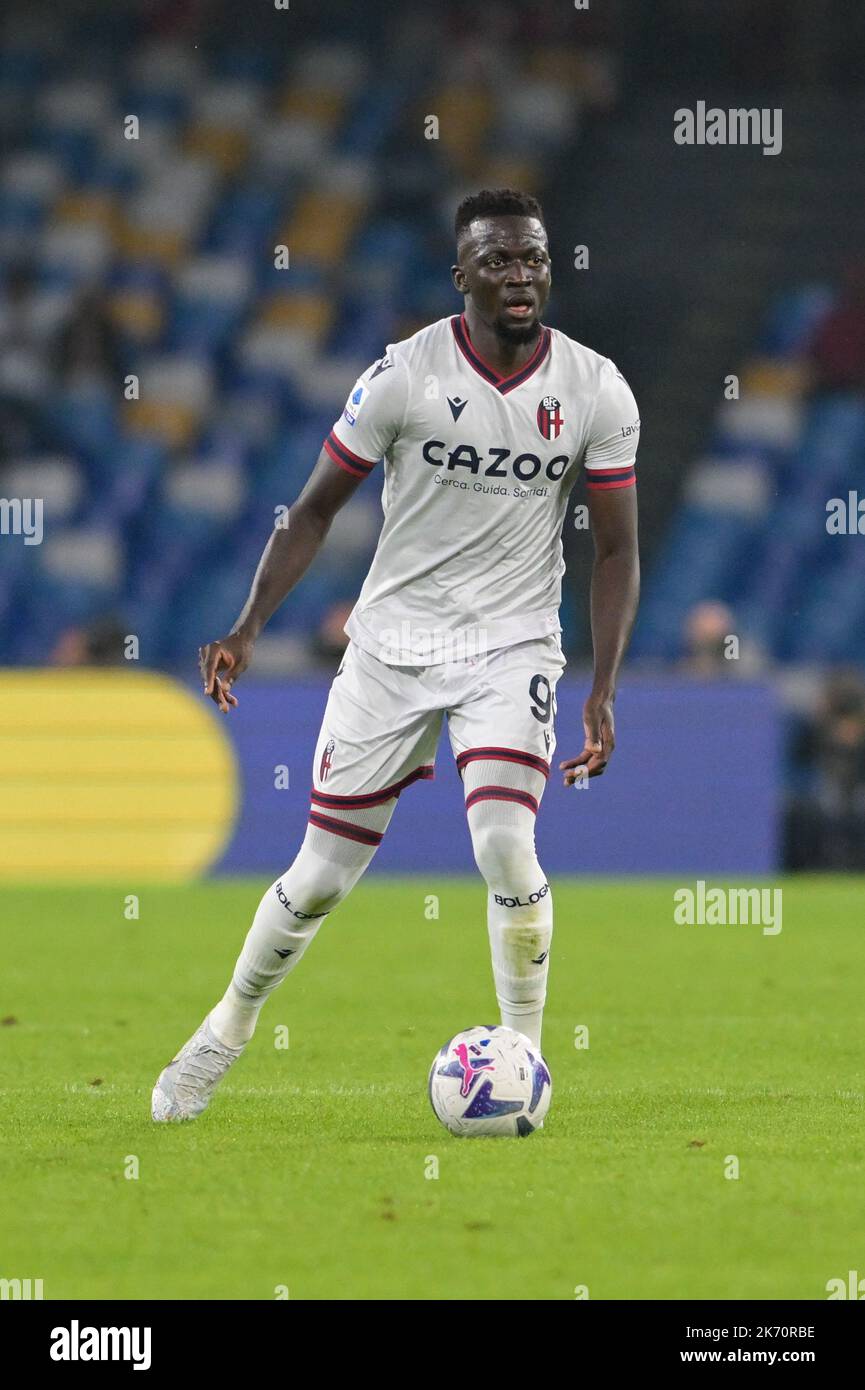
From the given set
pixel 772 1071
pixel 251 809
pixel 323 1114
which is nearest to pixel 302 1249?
pixel 323 1114

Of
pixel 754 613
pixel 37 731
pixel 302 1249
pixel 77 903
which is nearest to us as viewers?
pixel 302 1249

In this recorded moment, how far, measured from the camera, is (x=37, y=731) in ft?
47.3

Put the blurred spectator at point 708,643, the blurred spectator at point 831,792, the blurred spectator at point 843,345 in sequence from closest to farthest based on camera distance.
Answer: the blurred spectator at point 831,792 → the blurred spectator at point 708,643 → the blurred spectator at point 843,345

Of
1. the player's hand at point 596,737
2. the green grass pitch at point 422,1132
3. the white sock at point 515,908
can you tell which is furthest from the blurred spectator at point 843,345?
the white sock at point 515,908

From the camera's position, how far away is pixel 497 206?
250 inches

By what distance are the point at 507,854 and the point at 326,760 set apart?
612 mm

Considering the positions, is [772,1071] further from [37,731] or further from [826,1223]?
[37,731]

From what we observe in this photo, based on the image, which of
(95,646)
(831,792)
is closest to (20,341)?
(95,646)

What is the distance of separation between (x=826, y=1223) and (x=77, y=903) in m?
8.87

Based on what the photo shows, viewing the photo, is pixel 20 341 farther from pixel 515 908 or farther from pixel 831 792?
pixel 515 908

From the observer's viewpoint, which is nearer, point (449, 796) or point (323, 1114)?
point (323, 1114)

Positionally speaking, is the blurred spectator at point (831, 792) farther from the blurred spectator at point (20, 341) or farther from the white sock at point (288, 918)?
the white sock at point (288, 918)

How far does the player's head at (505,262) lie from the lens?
628 cm

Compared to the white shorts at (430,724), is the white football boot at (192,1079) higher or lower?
lower
